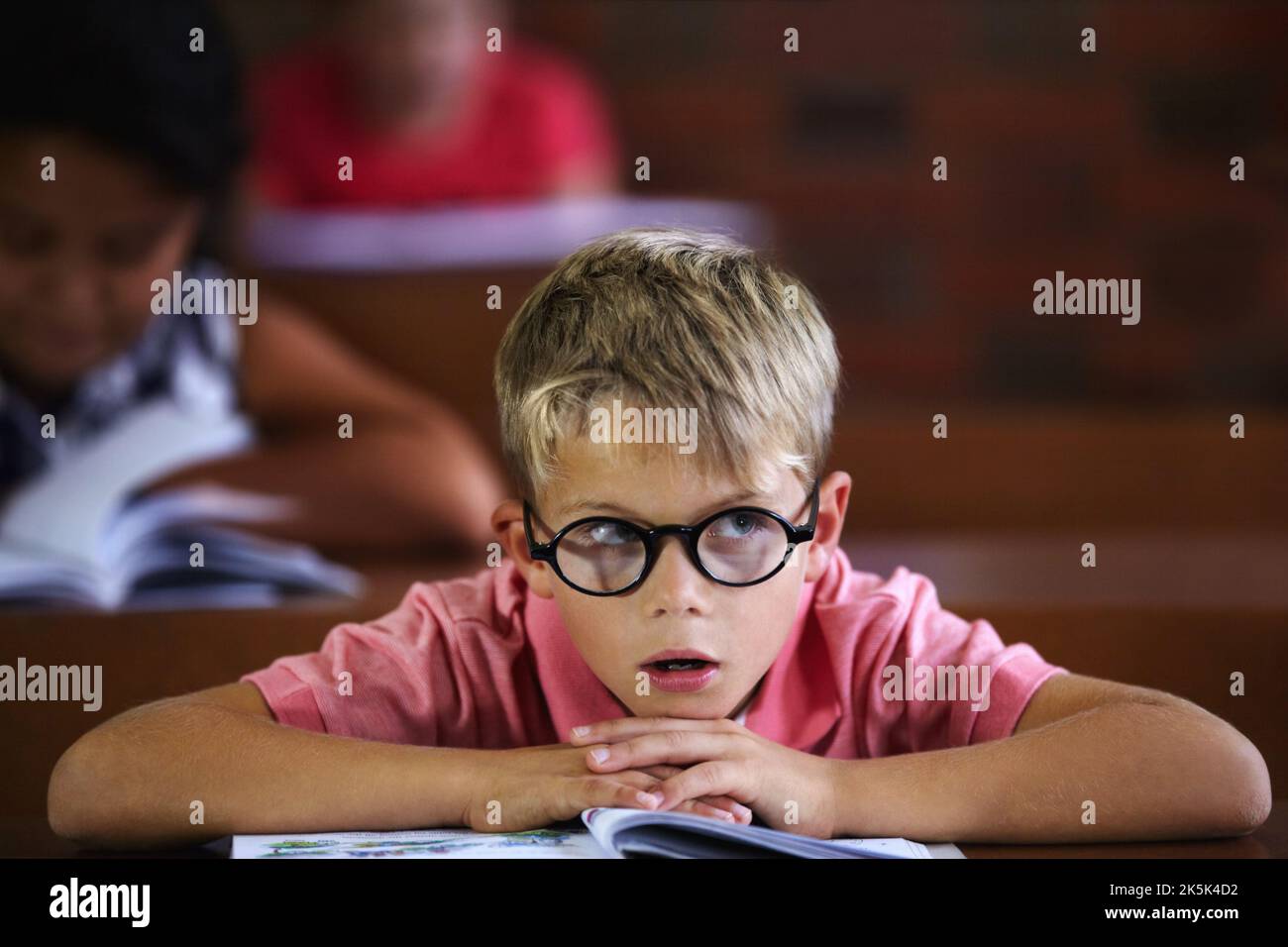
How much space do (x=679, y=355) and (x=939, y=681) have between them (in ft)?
0.79

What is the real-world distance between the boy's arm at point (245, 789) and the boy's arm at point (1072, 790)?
7.9 inches

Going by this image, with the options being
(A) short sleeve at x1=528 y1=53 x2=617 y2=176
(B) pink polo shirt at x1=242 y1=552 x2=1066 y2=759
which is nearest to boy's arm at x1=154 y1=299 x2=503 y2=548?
(B) pink polo shirt at x1=242 y1=552 x2=1066 y2=759

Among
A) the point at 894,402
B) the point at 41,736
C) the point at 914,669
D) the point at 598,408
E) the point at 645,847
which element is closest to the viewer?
the point at 645,847

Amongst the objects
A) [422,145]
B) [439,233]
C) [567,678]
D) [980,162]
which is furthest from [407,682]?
[980,162]

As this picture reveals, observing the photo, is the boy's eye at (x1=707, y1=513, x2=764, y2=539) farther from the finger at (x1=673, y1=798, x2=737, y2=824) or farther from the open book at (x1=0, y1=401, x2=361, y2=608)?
the open book at (x1=0, y1=401, x2=361, y2=608)

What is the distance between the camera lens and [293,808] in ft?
2.50

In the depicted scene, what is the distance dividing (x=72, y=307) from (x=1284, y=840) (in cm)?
115

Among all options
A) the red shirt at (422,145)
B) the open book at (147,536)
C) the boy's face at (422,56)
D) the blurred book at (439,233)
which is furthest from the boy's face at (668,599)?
the boy's face at (422,56)

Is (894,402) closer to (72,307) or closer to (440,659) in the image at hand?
(72,307)

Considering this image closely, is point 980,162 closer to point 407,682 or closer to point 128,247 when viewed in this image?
point 128,247

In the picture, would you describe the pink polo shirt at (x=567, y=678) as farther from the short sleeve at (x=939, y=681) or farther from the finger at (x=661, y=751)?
the finger at (x=661, y=751)

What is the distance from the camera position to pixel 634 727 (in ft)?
2.55

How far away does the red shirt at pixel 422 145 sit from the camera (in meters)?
2.54
